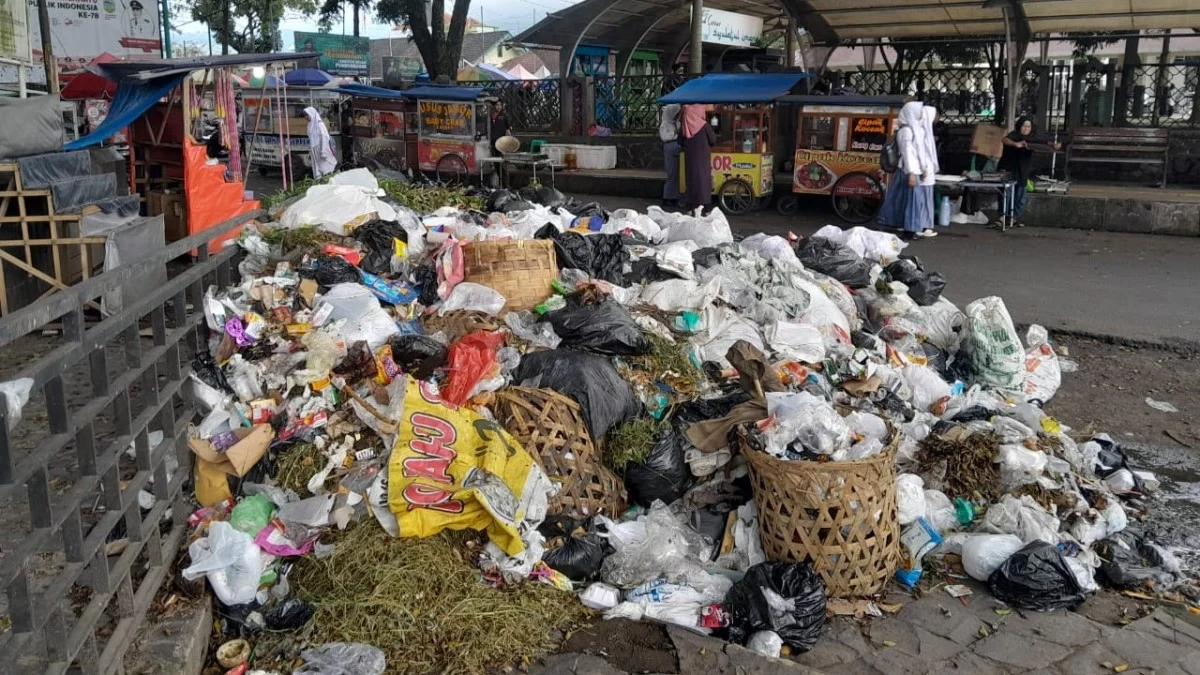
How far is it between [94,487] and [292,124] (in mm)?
18129

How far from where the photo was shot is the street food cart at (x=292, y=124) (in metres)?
18.8

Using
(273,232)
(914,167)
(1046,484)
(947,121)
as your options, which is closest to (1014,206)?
(914,167)

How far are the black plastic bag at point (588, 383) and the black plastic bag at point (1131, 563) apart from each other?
2007 millimetres

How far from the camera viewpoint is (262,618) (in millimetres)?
3354

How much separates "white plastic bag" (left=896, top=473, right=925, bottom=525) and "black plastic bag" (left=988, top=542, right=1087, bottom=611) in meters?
0.43

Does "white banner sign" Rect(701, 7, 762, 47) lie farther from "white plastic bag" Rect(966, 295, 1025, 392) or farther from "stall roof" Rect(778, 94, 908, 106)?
"white plastic bag" Rect(966, 295, 1025, 392)

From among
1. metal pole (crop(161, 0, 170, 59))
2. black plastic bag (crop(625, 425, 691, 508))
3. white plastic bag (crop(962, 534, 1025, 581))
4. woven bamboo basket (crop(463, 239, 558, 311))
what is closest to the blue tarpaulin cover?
woven bamboo basket (crop(463, 239, 558, 311))

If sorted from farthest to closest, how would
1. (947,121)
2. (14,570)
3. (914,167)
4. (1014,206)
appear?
(947,121) → (1014,206) → (914,167) → (14,570)

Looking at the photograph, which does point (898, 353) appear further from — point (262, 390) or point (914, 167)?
point (914, 167)

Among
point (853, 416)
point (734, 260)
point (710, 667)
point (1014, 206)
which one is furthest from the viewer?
point (1014, 206)

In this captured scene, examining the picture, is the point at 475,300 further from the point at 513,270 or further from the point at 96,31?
→ the point at 96,31

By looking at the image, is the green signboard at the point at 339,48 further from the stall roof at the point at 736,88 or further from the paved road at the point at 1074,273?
the paved road at the point at 1074,273

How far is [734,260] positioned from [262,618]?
13.0 feet

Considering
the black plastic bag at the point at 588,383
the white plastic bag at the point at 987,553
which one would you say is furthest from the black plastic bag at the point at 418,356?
the white plastic bag at the point at 987,553
